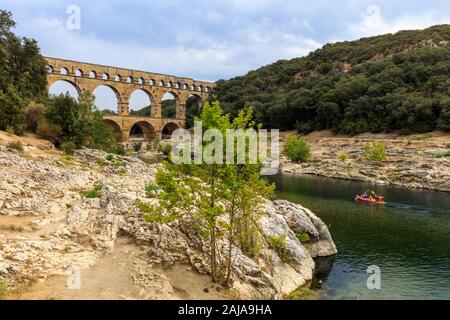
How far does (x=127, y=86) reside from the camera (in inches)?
3105

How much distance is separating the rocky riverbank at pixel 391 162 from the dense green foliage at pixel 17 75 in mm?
32350

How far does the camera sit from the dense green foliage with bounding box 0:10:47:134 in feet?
101

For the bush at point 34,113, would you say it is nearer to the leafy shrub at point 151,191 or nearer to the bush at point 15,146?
the bush at point 15,146

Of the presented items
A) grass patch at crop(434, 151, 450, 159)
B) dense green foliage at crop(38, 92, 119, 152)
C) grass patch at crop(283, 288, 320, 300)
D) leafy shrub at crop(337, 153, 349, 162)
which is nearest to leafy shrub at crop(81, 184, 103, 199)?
grass patch at crop(283, 288, 320, 300)

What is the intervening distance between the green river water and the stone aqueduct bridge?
47989 millimetres

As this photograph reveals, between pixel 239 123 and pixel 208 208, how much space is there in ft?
9.47

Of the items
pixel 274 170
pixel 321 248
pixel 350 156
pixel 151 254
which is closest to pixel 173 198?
pixel 151 254

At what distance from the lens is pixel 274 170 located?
5359cm

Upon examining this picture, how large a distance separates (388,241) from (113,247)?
15185mm

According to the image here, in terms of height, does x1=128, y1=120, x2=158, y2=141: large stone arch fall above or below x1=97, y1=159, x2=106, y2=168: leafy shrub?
above

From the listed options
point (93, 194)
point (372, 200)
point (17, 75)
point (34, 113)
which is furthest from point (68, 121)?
point (372, 200)

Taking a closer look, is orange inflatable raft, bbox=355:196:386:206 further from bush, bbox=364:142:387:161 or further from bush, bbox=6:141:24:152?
bush, bbox=6:141:24:152

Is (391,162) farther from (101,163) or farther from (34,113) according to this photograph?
(34,113)

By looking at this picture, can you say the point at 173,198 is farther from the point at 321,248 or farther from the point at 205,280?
the point at 321,248
